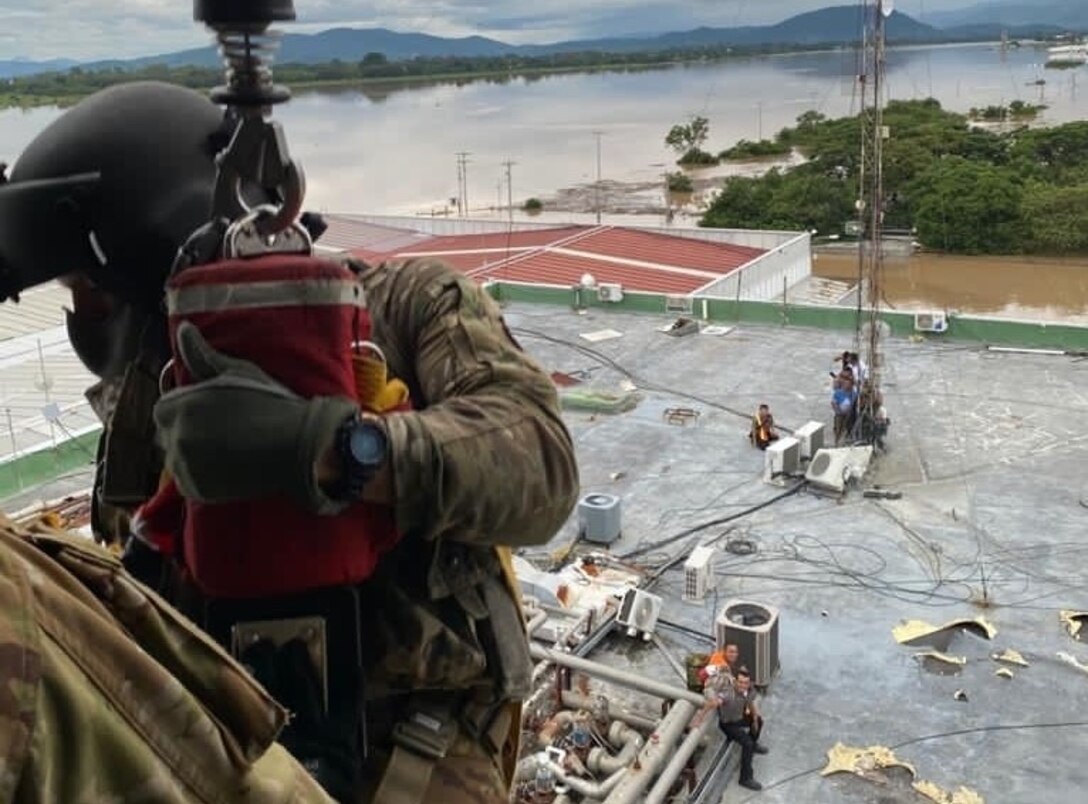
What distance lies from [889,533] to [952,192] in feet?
111

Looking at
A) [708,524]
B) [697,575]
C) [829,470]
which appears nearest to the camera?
[697,575]

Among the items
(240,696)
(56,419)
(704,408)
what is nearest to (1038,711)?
(704,408)

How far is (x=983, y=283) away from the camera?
126 feet

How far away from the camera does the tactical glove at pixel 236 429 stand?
5.48 ft

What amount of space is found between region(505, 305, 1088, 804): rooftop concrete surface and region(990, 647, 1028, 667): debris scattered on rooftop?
0.31ft

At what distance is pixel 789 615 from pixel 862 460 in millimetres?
3447

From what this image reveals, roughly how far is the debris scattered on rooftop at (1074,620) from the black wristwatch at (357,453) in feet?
30.9

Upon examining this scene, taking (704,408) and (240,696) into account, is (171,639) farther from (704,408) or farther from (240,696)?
(704,408)

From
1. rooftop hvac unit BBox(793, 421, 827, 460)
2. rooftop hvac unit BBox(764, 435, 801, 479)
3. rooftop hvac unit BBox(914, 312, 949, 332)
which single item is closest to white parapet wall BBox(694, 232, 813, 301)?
rooftop hvac unit BBox(914, 312, 949, 332)

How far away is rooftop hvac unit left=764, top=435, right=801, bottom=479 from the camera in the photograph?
43.0 feet

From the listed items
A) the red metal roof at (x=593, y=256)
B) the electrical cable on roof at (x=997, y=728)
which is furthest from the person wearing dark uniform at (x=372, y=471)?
the red metal roof at (x=593, y=256)

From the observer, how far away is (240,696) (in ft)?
4.18

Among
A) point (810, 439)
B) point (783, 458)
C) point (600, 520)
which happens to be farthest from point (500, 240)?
point (600, 520)

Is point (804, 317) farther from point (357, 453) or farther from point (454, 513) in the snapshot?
point (357, 453)
